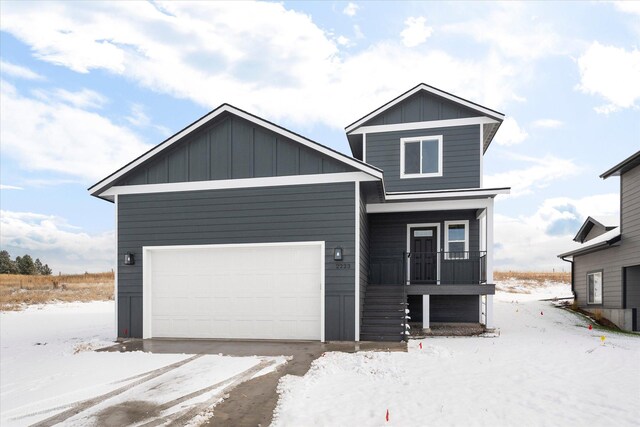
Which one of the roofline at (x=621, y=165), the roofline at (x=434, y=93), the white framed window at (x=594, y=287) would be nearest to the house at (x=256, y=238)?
the roofline at (x=434, y=93)

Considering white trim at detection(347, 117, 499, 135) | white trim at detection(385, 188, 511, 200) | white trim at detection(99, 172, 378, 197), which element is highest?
white trim at detection(347, 117, 499, 135)

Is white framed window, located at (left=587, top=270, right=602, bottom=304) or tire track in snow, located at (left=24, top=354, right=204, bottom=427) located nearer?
tire track in snow, located at (left=24, top=354, right=204, bottom=427)

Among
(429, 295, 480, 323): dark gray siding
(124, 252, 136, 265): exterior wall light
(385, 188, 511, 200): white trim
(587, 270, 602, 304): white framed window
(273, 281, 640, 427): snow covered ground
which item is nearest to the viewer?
(273, 281, 640, 427): snow covered ground

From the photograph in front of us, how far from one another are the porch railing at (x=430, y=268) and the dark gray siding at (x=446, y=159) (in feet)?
7.47

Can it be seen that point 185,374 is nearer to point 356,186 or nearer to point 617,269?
→ point 356,186

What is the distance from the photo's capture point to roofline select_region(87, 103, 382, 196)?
452 inches

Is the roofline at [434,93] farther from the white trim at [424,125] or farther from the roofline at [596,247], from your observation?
the roofline at [596,247]

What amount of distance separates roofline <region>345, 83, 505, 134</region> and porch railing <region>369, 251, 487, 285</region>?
4.45 m

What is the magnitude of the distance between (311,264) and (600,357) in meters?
6.74

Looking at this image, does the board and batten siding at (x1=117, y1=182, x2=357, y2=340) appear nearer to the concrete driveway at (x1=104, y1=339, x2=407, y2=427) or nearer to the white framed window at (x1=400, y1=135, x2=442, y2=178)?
the concrete driveway at (x1=104, y1=339, x2=407, y2=427)

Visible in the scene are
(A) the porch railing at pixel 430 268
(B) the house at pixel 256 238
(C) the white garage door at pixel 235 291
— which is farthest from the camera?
(A) the porch railing at pixel 430 268

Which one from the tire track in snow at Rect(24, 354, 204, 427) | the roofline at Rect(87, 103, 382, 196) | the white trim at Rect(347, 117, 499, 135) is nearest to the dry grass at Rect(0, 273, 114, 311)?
the roofline at Rect(87, 103, 382, 196)

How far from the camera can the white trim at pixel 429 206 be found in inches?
543

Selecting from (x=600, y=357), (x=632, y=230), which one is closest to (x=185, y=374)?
(x=600, y=357)
